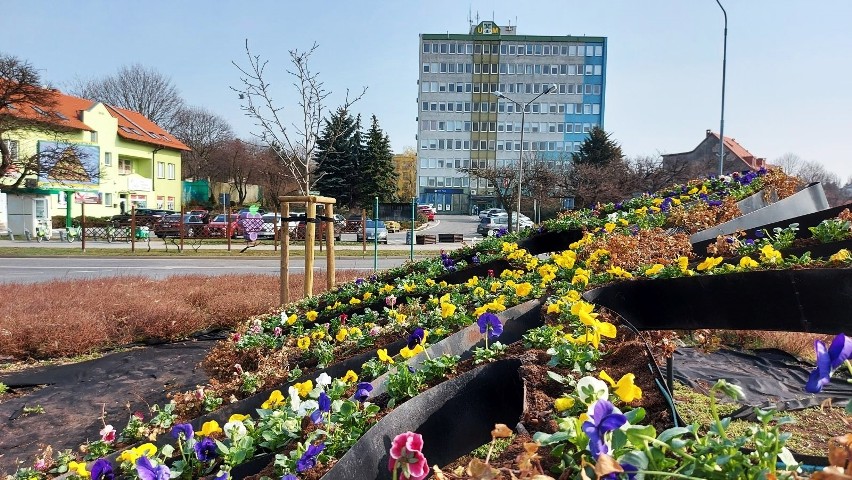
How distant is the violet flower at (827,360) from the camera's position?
1.02 meters

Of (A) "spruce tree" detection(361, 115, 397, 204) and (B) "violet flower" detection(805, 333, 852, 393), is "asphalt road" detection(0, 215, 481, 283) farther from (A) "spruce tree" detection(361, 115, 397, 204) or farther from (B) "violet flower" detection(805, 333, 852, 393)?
(A) "spruce tree" detection(361, 115, 397, 204)

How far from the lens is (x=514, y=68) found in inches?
2889

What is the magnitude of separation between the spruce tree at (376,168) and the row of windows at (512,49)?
982 inches

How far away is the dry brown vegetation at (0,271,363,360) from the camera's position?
7.04 m

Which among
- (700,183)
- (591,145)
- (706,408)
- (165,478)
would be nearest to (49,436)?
(165,478)

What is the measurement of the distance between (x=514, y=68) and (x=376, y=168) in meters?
31.6

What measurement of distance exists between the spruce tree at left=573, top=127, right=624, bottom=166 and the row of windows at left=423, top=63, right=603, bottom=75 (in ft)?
86.4

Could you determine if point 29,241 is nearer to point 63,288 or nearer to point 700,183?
point 63,288

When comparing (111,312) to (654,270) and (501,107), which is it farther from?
(501,107)

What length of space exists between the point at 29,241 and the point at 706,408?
3315cm

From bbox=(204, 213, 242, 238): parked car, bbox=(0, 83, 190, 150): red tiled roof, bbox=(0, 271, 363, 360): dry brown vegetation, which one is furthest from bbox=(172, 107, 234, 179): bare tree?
bbox=(0, 271, 363, 360): dry brown vegetation

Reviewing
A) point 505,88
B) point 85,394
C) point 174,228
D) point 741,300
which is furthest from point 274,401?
point 505,88

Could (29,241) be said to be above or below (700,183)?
below

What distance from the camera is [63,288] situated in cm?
957
